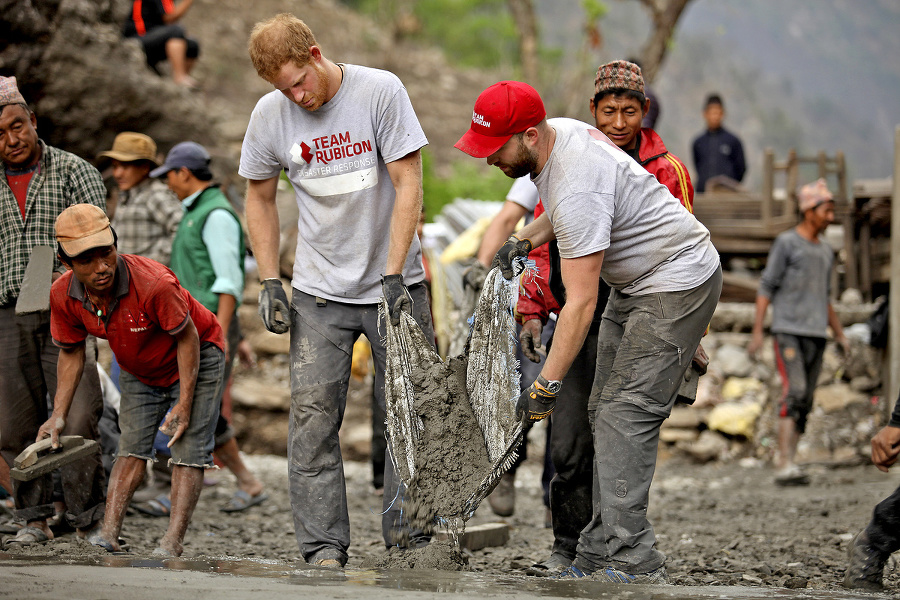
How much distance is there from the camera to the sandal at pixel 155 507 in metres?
5.13

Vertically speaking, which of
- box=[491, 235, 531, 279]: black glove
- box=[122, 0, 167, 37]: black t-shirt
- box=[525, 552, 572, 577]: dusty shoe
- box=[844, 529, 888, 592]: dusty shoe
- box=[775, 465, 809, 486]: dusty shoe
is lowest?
box=[775, 465, 809, 486]: dusty shoe

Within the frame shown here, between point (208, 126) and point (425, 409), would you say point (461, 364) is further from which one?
point (208, 126)

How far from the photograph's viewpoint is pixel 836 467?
7938 mm

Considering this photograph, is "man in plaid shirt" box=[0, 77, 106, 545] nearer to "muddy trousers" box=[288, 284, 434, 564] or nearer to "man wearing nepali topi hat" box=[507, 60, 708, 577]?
"muddy trousers" box=[288, 284, 434, 564]

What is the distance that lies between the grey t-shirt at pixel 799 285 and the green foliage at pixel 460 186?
22.9 ft

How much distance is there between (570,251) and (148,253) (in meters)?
3.32

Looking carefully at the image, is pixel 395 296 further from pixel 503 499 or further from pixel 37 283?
pixel 503 499

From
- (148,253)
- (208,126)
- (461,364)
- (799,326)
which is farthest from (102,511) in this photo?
(208,126)

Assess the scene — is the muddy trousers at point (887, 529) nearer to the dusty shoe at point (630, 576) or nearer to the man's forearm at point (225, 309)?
the dusty shoe at point (630, 576)

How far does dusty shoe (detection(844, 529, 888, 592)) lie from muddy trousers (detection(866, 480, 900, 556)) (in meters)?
0.03

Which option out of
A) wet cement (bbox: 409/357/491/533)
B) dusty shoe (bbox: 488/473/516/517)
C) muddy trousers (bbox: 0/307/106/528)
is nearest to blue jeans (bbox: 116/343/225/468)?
muddy trousers (bbox: 0/307/106/528)

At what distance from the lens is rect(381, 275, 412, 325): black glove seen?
11.5 ft

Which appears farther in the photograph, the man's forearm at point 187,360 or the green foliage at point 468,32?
the green foliage at point 468,32

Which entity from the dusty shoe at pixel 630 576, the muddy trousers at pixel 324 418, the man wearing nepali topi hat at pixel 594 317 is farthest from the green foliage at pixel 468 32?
the dusty shoe at pixel 630 576
